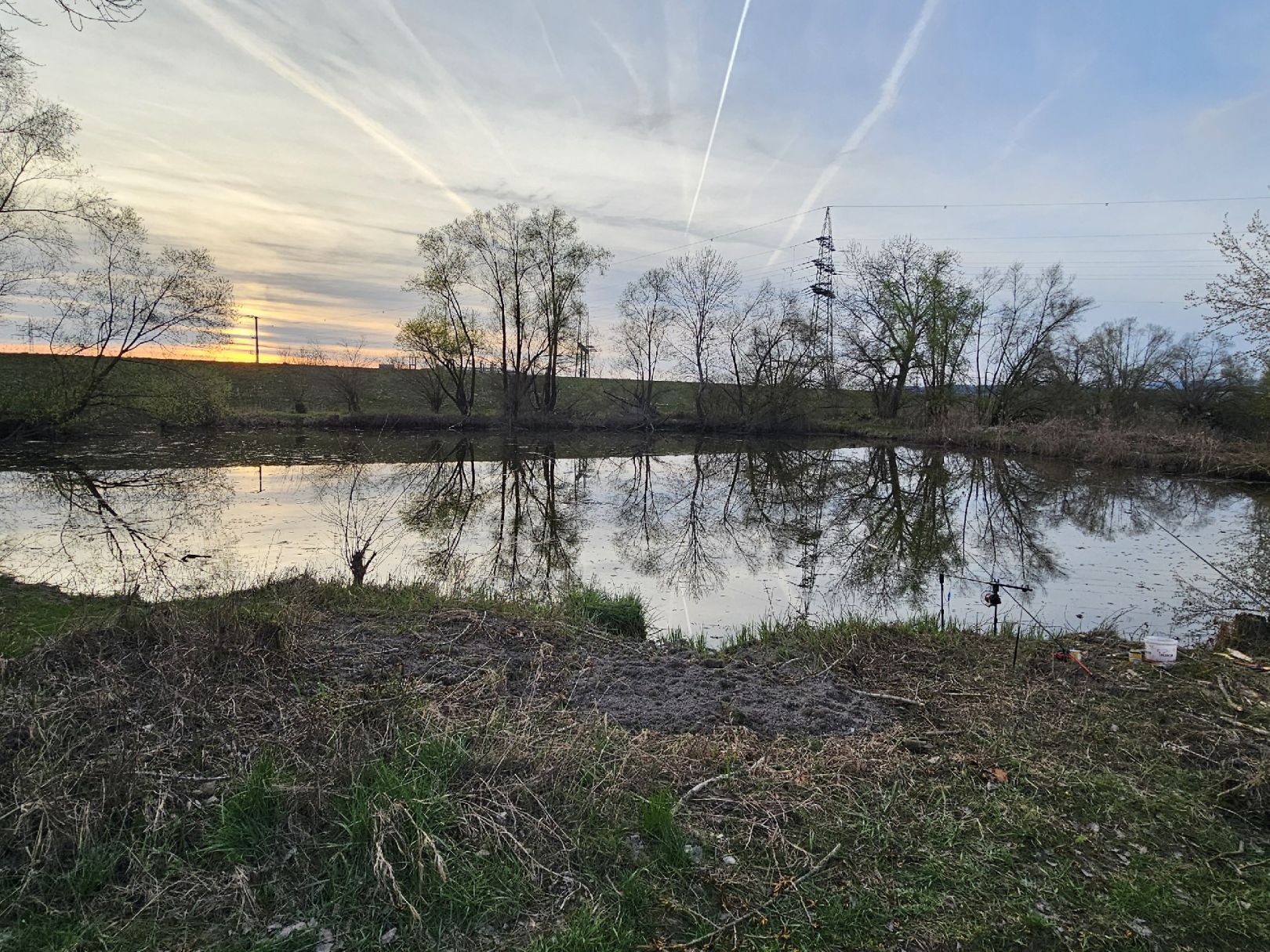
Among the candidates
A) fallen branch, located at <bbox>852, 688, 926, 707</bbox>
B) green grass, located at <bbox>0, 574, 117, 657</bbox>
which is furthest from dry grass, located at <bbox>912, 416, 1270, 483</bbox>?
green grass, located at <bbox>0, 574, 117, 657</bbox>

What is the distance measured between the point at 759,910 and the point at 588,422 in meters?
43.5

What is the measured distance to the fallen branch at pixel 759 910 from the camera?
2633mm

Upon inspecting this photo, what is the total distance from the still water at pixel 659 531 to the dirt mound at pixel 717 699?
223 centimetres

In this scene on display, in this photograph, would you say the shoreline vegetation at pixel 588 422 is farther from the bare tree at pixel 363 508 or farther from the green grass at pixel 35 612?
the green grass at pixel 35 612

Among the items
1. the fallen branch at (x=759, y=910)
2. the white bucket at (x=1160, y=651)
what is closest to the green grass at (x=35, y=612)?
the fallen branch at (x=759, y=910)

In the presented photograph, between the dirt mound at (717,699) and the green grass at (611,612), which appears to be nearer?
the dirt mound at (717,699)

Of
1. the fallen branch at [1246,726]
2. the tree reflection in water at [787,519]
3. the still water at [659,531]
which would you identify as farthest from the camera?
the tree reflection in water at [787,519]

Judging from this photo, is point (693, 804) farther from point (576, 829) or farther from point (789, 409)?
point (789, 409)

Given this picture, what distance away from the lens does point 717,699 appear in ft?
16.9

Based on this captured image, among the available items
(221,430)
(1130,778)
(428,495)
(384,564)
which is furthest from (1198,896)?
(221,430)

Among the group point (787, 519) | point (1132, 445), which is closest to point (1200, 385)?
point (1132, 445)

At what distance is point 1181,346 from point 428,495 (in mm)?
48674

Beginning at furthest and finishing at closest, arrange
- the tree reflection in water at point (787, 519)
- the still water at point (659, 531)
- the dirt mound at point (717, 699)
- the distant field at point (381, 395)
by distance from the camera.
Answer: the distant field at point (381, 395)
the tree reflection in water at point (787, 519)
the still water at point (659, 531)
the dirt mound at point (717, 699)

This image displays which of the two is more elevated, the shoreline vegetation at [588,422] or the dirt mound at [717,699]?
the shoreline vegetation at [588,422]
